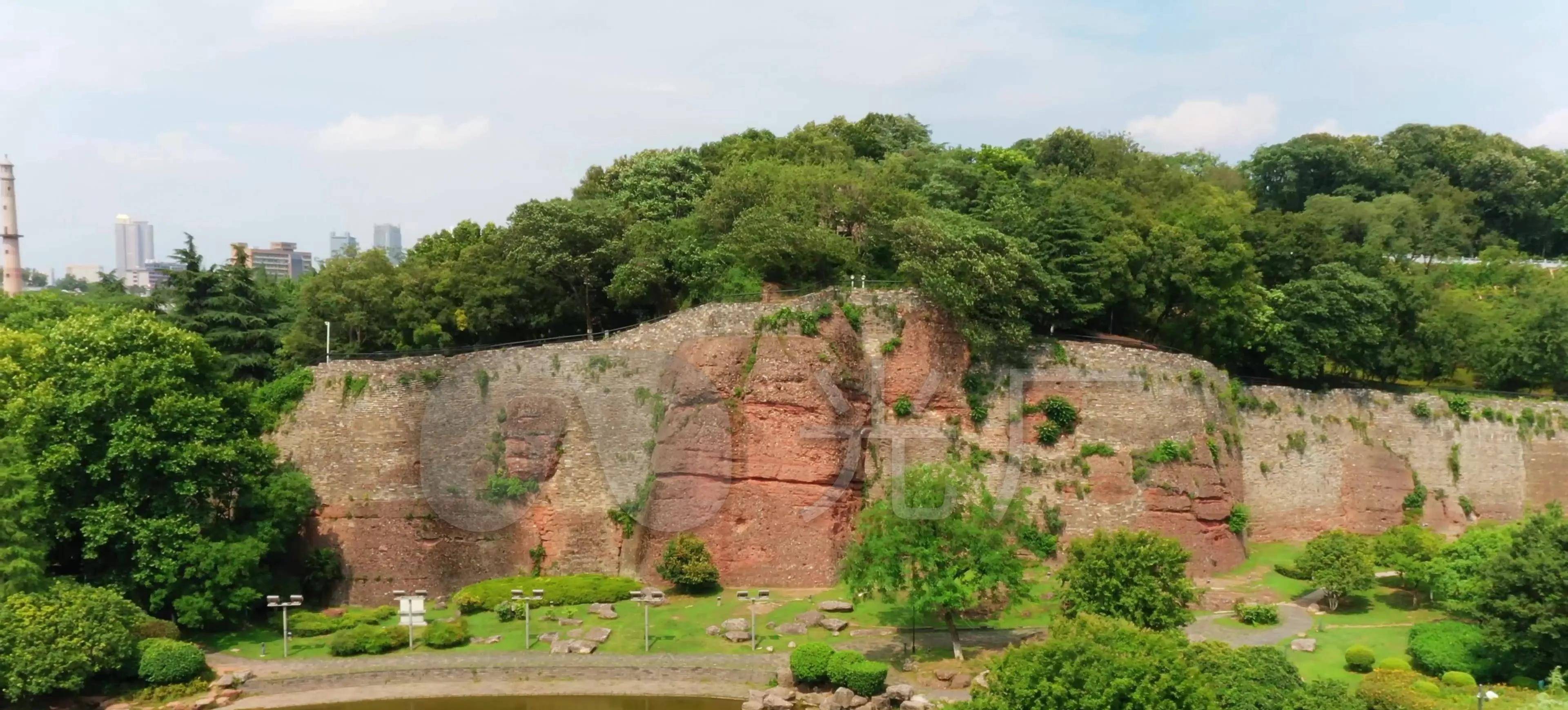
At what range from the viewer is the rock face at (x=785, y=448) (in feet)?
92.9

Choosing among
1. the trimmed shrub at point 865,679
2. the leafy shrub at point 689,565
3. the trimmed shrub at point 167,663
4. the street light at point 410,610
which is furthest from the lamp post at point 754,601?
the trimmed shrub at point 167,663

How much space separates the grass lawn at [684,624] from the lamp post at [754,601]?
0.13m

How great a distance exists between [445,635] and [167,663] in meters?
5.94

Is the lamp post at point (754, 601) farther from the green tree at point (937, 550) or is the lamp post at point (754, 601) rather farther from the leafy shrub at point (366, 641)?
the leafy shrub at point (366, 641)

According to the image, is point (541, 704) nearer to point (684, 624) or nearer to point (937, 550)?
point (684, 624)

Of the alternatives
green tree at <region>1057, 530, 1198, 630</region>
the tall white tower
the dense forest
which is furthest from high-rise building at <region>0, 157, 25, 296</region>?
green tree at <region>1057, 530, 1198, 630</region>

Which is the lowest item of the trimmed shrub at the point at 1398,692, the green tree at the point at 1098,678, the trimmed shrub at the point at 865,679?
the trimmed shrub at the point at 865,679

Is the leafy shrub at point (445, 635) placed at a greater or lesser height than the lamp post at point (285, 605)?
lesser

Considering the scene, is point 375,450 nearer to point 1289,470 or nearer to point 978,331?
point 978,331

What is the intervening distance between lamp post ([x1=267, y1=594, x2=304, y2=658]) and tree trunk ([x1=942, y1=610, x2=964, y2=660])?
15.9 m

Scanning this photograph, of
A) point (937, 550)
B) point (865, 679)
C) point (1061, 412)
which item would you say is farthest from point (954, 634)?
point (1061, 412)

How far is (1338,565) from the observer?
83.8ft

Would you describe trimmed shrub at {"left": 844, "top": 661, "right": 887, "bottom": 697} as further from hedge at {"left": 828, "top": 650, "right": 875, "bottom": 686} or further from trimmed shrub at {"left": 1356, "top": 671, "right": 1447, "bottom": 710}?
trimmed shrub at {"left": 1356, "top": 671, "right": 1447, "bottom": 710}

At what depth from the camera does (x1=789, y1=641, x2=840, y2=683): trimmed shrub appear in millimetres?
21922
